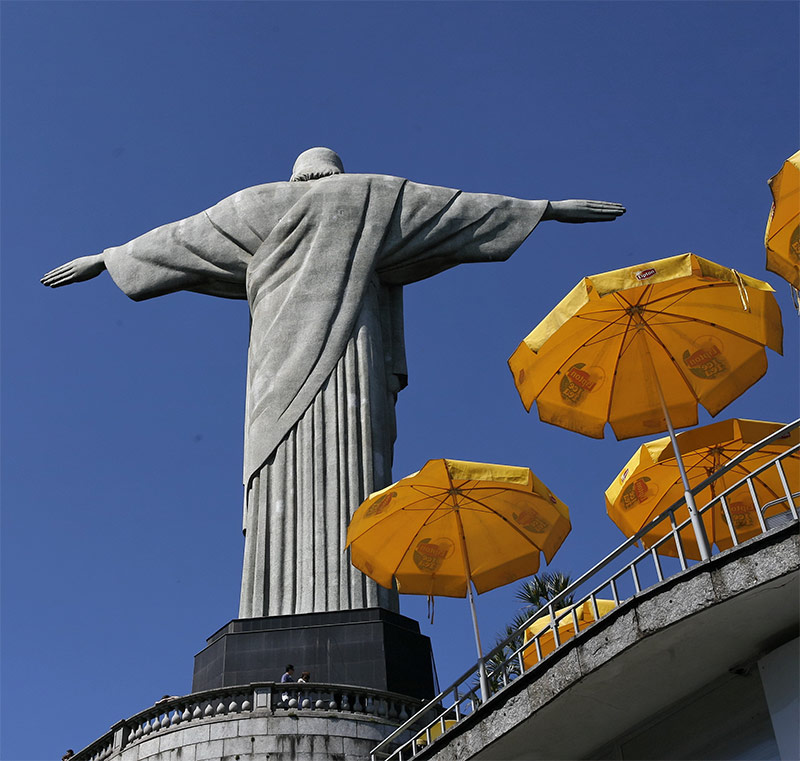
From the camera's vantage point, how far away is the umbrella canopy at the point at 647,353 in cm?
1111

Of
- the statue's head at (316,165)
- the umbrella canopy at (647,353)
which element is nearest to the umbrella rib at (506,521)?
the umbrella canopy at (647,353)

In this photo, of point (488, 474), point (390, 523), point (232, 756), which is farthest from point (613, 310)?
point (232, 756)

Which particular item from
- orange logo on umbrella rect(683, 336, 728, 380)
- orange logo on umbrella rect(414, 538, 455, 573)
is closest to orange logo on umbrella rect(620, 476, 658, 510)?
orange logo on umbrella rect(683, 336, 728, 380)

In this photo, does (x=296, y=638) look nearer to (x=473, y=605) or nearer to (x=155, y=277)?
(x=473, y=605)

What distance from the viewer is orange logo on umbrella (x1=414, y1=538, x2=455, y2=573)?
1222cm

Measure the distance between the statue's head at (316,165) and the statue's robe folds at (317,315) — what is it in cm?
63

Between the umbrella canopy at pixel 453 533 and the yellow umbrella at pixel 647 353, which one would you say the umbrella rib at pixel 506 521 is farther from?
the yellow umbrella at pixel 647 353

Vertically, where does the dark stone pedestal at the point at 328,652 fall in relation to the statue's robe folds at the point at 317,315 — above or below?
below

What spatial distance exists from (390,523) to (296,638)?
96.8 inches

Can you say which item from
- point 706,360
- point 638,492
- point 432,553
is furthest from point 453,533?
point 706,360

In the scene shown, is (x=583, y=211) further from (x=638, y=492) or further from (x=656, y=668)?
(x=656, y=668)

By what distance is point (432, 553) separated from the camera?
12.3 m

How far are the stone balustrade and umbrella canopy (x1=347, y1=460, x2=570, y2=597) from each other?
1.27 metres

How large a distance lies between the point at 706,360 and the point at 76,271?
11.0 m
